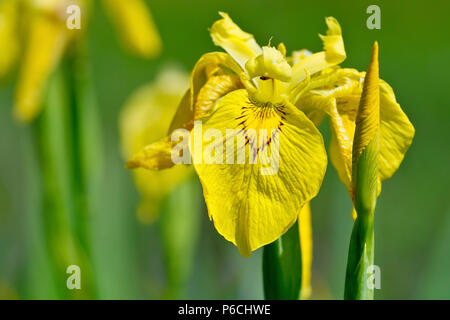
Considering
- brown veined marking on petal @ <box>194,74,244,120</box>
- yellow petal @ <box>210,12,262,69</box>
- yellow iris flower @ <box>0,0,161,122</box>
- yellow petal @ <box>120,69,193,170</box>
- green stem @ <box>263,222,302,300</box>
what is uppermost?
yellow iris flower @ <box>0,0,161,122</box>

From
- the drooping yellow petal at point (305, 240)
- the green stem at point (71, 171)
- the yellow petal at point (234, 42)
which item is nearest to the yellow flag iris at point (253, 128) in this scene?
the yellow petal at point (234, 42)

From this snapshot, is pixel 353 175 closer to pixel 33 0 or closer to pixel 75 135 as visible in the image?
pixel 75 135

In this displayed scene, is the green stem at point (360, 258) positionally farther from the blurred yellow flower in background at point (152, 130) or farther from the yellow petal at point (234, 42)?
the blurred yellow flower in background at point (152, 130)

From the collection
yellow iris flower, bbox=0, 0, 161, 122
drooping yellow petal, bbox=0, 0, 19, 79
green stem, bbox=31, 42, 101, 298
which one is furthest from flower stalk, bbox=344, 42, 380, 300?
drooping yellow petal, bbox=0, 0, 19, 79

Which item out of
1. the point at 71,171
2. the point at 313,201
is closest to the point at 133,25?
the point at 71,171

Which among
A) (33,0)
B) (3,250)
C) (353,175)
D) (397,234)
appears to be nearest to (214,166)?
(353,175)

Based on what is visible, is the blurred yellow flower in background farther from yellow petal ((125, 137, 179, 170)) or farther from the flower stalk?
the flower stalk
